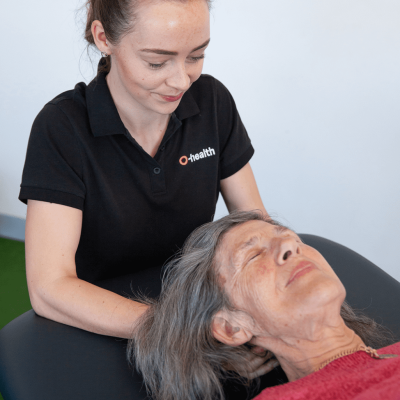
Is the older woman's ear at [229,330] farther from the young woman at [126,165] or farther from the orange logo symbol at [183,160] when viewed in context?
the orange logo symbol at [183,160]

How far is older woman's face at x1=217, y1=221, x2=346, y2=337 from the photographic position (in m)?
1.07

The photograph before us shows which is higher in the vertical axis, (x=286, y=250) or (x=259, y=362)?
(x=286, y=250)

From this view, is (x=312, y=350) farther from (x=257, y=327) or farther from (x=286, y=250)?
(x=286, y=250)

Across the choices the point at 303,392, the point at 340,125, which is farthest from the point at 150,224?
the point at 340,125

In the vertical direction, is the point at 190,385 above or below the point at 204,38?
below

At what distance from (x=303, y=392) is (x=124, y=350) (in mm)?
490

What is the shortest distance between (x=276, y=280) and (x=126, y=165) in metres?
0.58

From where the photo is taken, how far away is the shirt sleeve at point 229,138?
1.61m

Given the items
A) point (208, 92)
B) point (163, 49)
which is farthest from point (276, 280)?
point (208, 92)

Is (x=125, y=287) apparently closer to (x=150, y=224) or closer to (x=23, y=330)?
(x=150, y=224)

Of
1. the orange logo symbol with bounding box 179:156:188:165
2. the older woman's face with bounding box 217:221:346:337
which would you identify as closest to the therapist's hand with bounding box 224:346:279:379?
the older woman's face with bounding box 217:221:346:337

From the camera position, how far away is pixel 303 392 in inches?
39.3

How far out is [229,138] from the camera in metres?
1.62

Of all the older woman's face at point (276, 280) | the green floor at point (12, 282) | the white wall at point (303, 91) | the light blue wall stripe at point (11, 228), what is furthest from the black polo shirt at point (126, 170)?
the light blue wall stripe at point (11, 228)
